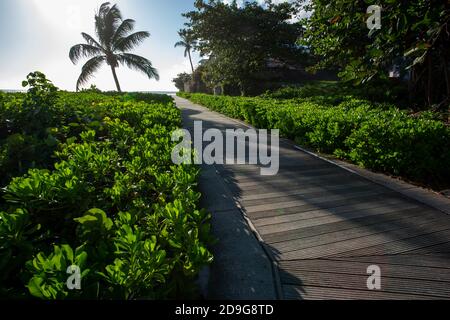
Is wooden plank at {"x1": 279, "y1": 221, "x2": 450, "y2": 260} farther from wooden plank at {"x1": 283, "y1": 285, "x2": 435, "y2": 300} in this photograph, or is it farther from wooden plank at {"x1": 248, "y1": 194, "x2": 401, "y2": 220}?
wooden plank at {"x1": 248, "y1": 194, "x2": 401, "y2": 220}

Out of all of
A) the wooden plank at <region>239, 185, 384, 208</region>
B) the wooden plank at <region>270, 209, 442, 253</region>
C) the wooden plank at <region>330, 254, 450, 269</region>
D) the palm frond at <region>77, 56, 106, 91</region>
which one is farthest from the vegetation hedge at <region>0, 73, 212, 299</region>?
the palm frond at <region>77, 56, 106, 91</region>

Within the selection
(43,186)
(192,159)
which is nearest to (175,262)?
(43,186)

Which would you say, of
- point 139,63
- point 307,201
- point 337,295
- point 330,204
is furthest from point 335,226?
point 139,63

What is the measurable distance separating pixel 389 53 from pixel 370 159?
8.11ft

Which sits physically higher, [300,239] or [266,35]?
[266,35]

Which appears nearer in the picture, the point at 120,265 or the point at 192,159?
the point at 120,265

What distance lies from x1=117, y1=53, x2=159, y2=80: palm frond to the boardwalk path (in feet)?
70.9

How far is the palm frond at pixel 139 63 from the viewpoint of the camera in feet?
81.2

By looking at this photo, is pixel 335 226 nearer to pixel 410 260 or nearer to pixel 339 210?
pixel 339 210

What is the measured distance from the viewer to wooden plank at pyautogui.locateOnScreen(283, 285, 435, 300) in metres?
2.66

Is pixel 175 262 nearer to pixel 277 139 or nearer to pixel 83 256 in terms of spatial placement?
pixel 83 256

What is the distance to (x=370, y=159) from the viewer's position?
6285mm

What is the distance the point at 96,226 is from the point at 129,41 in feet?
87.3

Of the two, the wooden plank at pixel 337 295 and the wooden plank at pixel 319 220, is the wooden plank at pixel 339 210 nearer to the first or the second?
the wooden plank at pixel 319 220
